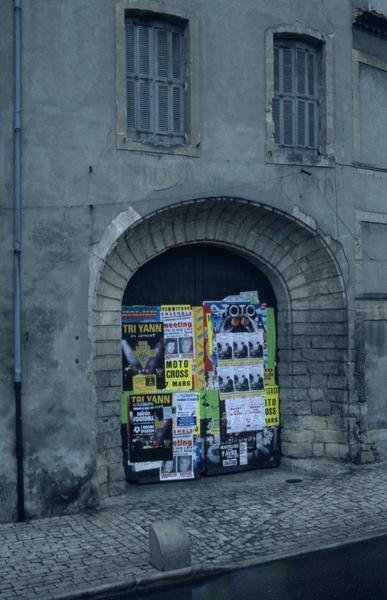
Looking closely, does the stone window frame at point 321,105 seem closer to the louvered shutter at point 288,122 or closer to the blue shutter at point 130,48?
the louvered shutter at point 288,122

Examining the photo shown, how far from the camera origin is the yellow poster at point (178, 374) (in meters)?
11.5

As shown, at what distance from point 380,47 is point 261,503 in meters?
8.59

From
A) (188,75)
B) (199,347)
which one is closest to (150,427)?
(199,347)

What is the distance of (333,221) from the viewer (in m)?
12.2

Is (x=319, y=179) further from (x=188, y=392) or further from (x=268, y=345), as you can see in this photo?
(x=188, y=392)

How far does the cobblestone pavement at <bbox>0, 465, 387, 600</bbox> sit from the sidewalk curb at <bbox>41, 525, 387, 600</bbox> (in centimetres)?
9

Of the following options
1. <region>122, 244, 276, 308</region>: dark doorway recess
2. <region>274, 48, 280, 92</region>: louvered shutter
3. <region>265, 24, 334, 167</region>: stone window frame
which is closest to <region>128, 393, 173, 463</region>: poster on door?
<region>122, 244, 276, 308</region>: dark doorway recess

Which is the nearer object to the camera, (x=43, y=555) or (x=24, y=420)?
(x=43, y=555)

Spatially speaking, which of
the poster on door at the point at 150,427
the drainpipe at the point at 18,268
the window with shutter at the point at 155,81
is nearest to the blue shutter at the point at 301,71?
the window with shutter at the point at 155,81

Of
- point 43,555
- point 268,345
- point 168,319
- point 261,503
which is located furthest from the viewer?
point 268,345

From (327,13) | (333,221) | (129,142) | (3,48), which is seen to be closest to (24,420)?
(129,142)

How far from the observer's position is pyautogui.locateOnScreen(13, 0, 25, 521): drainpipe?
9.37 metres

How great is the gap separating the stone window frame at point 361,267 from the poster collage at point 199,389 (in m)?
1.60

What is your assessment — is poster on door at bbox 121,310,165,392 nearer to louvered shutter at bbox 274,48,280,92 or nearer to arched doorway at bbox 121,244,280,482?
arched doorway at bbox 121,244,280,482
